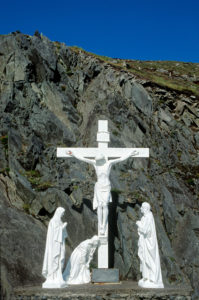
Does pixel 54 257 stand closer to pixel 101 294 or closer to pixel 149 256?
pixel 101 294

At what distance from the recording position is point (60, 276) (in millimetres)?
8344

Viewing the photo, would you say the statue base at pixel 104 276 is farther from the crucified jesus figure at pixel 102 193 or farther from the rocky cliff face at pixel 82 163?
the rocky cliff face at pixel 82 163

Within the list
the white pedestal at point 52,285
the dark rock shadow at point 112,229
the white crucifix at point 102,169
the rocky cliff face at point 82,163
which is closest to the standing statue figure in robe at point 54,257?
the white pedestal at point 52,285

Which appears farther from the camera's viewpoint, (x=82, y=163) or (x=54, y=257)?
(x=82, y=163)

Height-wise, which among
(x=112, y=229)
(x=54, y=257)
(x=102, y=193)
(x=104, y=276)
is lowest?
(x=104, y=276)

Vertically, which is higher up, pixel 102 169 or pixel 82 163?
pixel 82 163

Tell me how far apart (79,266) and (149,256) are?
2065 mm

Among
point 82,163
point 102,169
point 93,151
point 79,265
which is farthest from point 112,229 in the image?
point 82,163

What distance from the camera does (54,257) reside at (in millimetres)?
8328

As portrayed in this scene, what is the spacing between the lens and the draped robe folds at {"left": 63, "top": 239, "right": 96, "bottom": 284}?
916 cm

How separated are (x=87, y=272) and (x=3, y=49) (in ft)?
36.4

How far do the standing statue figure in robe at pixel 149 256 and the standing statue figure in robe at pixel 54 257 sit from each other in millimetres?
1920

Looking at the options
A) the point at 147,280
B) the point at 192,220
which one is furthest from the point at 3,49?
the point at 147,280

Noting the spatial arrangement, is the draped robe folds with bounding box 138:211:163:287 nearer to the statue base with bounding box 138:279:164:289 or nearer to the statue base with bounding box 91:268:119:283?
the statue base with bounding box 138:279:164:289
